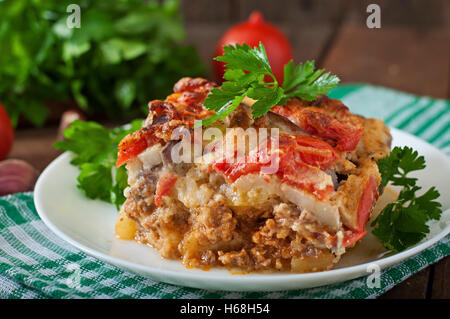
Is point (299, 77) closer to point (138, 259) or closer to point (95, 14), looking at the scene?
point (138, 259)

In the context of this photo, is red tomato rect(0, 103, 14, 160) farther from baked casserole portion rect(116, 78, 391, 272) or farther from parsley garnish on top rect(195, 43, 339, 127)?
parsley garnish on top rect(195, 43, 339, 127)

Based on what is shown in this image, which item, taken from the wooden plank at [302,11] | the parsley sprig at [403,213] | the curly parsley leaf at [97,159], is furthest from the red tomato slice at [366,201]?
the wooden plank at [302,11]

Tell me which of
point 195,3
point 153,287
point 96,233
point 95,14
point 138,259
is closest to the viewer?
point 153,287

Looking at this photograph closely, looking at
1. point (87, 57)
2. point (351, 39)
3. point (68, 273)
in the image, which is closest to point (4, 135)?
point (87, 57)

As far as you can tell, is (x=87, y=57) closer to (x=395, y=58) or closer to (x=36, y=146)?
(x=36, y=146)

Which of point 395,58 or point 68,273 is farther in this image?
point 395,58

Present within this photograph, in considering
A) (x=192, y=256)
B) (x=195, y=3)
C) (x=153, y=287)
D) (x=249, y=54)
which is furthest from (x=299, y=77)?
(x=195, y=3)
